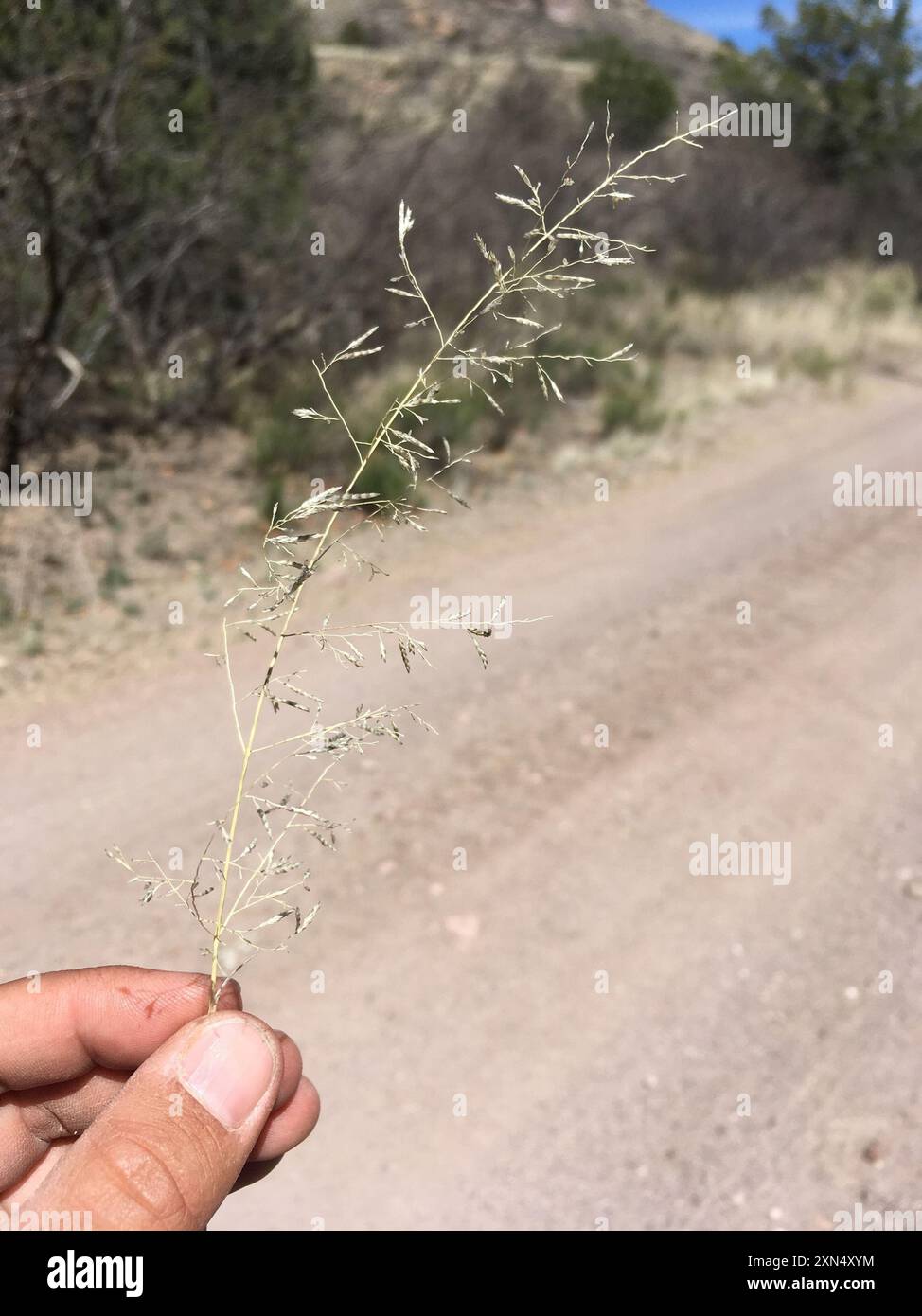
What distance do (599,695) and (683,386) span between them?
6.28 m

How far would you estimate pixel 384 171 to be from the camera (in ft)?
31.9

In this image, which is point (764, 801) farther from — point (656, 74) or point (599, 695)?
point (656, 74)

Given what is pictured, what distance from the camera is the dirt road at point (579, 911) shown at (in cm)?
296

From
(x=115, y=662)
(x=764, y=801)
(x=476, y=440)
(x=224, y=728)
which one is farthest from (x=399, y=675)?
(x=476, y=440)
